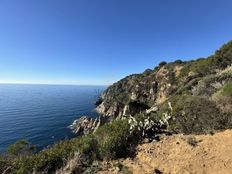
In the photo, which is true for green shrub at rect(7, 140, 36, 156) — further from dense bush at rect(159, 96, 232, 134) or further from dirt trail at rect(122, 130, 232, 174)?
dense bush at rect(159, 96, 232, 134)

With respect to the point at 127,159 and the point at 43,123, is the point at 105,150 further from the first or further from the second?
the point at 43,123

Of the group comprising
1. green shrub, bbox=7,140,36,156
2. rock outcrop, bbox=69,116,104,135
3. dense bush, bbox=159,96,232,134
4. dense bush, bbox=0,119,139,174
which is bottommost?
rock outcrop, bbox=69,116,104,135

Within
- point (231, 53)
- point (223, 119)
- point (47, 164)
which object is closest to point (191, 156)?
point (223, 119)

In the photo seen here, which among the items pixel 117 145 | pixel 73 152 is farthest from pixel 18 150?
pixel 117 145

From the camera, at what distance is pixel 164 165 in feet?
18.8

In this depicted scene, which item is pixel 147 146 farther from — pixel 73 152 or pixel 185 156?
pixel 73 152

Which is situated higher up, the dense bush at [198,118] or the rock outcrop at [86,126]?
the dense bush at [198,118]

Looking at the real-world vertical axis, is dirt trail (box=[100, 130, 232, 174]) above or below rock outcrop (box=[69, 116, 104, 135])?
above

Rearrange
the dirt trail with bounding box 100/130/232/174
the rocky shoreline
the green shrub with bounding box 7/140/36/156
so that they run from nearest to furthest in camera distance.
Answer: the dirt trail with bounding box 100/130/232/174
the green shrub with bounding box 7/140/36/156
the rocky shoreline

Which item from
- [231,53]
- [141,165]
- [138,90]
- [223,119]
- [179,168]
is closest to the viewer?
[179,168]

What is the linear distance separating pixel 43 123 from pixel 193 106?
62970 mm

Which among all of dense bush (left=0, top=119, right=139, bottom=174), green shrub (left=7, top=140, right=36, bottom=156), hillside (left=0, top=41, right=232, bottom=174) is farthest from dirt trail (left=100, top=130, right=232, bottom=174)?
green shrub (left=7, top=140, right=36, bottom=156)

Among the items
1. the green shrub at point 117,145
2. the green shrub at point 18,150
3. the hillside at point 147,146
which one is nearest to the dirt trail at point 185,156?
the hillside at point 147,146

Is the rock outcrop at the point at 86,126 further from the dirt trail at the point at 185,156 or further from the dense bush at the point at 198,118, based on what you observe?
the dirt trail at the point at 185,156
